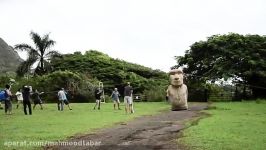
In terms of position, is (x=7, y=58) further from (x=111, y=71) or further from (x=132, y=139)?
(x=132, y=139)

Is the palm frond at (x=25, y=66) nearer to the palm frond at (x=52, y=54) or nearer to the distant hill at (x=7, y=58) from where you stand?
the palm frond at (x=52, y=54)

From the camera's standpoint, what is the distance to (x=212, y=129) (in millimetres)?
18531

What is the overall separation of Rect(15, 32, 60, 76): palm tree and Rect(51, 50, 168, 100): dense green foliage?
1384 mm

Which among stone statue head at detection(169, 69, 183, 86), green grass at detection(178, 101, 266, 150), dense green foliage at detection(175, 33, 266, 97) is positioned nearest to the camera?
green grass at detection(178, 101, 266, 150)

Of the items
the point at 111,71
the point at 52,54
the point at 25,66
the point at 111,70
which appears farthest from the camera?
the point at 111,70

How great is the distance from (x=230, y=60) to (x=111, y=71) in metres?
20.5

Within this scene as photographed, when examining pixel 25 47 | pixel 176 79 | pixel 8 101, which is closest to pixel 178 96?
pixel 176 79

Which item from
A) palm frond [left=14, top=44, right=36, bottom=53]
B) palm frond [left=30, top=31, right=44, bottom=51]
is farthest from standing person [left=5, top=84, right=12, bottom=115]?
palm frond [left=14, top=44, right=36, bottom=53]

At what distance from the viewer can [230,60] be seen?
4559cm

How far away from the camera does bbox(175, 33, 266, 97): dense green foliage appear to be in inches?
1746

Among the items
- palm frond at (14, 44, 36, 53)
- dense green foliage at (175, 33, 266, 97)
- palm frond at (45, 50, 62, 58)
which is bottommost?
dense green foliage at (175, 33, 266, 97)

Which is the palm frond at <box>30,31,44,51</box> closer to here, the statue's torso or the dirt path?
A: the statue's torso

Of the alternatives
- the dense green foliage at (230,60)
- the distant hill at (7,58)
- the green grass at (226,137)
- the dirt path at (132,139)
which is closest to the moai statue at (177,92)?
the green grass at (226,137)

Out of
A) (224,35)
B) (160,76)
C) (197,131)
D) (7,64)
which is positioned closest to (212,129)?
(197,131)
